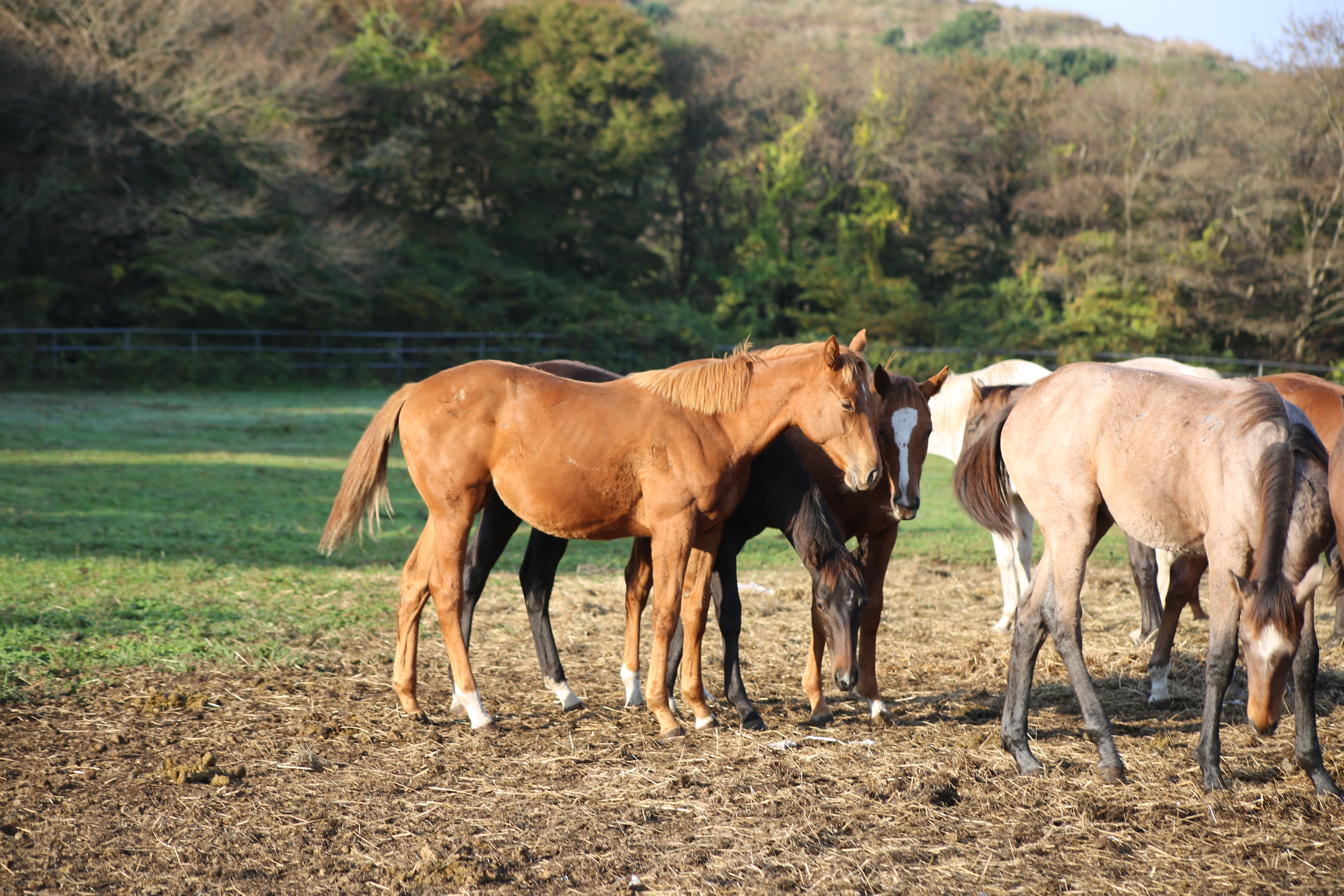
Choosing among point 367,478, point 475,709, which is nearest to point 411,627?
point 475,709

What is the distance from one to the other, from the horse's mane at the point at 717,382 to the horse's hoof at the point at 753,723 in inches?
55.4

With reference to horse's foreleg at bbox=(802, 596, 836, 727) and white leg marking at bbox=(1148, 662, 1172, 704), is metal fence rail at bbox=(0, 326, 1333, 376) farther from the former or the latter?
horse's foreleg at bbox=(802, 596, 836, 727)

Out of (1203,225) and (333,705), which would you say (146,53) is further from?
(1203,225)

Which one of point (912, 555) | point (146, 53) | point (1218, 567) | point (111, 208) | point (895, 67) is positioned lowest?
point (912, 555)

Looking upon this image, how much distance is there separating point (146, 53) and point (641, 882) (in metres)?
22.7

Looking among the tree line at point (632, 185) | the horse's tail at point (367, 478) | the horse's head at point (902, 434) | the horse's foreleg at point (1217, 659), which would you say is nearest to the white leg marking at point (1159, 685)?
the horse's foreleg at point (1217, 659)

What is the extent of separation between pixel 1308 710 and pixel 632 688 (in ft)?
9.50

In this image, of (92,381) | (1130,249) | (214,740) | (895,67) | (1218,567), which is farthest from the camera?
(895,67)

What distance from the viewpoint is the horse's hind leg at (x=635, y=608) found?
5020mm

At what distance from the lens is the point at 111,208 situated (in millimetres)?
20969

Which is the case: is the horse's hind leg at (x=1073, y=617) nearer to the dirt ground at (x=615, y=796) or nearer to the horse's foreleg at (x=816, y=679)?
the dirt ground at (x=615, y=796)

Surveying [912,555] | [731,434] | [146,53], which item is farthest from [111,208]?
[731,434]

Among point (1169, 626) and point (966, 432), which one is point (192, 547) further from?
point (1169, 626)

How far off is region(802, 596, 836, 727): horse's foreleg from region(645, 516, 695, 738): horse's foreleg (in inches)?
26.9
